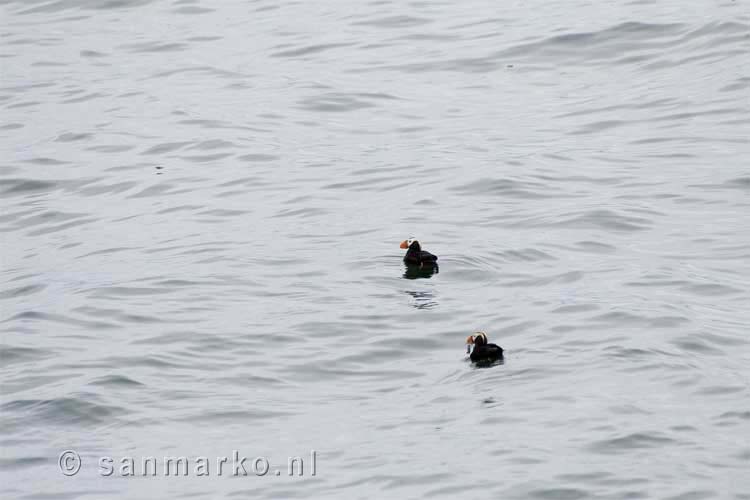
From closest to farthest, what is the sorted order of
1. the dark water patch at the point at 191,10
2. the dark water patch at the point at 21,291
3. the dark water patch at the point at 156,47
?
the dark water patch at the point at 21,291 < the dark water patch at the point at 156,47 < the dark water patch at the point at 191,10

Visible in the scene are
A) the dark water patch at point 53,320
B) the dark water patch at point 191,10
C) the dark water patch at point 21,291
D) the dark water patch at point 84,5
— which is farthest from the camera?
the dark water patch at point 84,5

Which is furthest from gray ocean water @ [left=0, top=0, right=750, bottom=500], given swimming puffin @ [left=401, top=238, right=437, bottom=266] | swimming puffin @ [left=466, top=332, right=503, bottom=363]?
A: swimming puffin @ [left=401, top=238, right=437, bottom=266]

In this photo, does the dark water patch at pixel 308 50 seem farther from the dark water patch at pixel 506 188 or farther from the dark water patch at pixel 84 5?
the dark water patch at pixel 506 188

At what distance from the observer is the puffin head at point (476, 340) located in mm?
14734

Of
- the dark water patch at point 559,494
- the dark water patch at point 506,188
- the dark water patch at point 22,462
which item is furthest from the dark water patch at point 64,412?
the dark water patch at point 506,188

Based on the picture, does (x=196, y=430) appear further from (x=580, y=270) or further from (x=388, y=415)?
(x=580, y=270)

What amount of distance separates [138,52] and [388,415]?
2204cm

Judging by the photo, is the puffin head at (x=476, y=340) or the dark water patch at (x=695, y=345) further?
the dark water patch at (x=695, y=345)

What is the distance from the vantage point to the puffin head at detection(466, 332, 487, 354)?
14734 millimetres

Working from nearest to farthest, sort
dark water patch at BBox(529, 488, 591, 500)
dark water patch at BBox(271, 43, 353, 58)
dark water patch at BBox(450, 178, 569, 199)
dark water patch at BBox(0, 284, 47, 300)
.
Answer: dark water patch at BBox(529, 488, 591, 500), dark water patch at BBox(0, 284, 47, 300), dark water patch at BBox(450, 178, 569, 199), dark water patch at BBox(271, 43, 353, 58)

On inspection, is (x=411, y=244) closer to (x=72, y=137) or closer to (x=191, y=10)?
(x=72, y=137)

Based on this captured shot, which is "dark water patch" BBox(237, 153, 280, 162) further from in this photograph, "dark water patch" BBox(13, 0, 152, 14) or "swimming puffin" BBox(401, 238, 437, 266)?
"dark water patch" BBox(13, 0, 152, 14)

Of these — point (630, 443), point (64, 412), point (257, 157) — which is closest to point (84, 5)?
point (257, 157)

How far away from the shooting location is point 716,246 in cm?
1864
